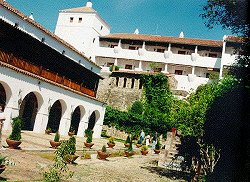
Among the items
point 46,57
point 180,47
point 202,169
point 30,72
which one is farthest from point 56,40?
point 180,47

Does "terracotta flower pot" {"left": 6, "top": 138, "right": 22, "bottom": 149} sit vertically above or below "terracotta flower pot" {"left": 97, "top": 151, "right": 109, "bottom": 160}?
above

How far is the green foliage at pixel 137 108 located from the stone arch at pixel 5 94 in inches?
852

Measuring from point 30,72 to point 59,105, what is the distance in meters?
7.37

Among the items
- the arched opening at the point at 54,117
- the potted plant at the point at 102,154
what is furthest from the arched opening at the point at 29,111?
the potted plant at the point at 102,154

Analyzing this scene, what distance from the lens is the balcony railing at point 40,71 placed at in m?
21.1

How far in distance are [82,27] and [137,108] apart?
20252mm

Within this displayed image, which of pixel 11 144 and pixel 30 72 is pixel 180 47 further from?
pixel 11 144

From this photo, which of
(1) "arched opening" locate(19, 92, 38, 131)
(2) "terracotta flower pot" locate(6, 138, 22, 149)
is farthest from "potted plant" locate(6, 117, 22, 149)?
(1) "arched opening" locate(19, 92, 38, 131)

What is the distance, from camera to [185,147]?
63.0 ft

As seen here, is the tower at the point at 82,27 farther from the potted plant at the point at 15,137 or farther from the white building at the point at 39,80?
the potted plant at the point at 15,137

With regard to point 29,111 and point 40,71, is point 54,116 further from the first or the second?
point 40,71

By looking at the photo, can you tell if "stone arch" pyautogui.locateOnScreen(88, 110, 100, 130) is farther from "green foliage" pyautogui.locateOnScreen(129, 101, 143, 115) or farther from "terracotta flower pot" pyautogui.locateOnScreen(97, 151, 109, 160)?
"terracotta flower pot" pyautogui.locateOnScreen(97, 151, 109, 160)

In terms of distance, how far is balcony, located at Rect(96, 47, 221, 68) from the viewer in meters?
48.5

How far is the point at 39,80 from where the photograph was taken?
76.9 ft
